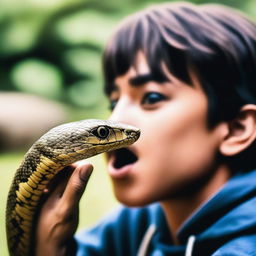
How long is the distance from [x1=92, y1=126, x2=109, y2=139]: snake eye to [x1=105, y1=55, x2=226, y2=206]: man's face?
175 mm

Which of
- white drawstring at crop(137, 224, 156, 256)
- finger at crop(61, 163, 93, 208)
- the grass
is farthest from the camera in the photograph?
the grass

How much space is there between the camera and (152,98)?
953 millimetres

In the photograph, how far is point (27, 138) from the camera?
7.14ft

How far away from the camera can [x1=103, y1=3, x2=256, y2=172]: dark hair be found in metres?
0.98

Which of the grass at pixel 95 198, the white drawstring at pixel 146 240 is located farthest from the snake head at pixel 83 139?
the grass at pixel 95 198

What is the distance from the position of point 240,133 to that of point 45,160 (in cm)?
45

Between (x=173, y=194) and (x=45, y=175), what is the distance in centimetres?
34

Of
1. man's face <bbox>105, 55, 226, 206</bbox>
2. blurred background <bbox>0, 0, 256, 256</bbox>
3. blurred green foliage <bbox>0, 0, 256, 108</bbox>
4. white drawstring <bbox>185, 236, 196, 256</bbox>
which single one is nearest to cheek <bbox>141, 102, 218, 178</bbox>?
man's face <bbox>105, 55, 226, 206</bbox>

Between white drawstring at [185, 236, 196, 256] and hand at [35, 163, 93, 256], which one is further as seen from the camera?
white drawstring at [185, 236, 196, 256]

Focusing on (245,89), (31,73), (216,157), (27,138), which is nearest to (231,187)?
(216,157)

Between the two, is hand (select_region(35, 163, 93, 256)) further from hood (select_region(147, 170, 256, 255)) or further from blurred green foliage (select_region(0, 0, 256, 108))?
blurred green foliage (select_region(0, 0, 256, 108))

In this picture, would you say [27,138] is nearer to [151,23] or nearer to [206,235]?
[151,23]

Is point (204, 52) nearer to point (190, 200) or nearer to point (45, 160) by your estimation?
point (190, 200)

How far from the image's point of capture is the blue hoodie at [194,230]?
0.84 meters
